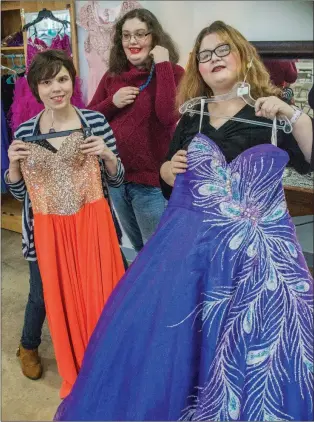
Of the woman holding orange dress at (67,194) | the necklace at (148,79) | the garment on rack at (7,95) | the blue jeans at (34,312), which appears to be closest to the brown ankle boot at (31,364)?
the blue jeans at (34,312)

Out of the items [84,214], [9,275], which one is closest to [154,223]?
[84,214]

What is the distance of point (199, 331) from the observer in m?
0.86

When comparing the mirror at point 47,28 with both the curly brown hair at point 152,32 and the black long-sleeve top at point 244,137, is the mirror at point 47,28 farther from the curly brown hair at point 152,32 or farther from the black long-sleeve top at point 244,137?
the black long-sleeve top at point 244,137

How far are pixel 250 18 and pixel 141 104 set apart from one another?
0.36 meters

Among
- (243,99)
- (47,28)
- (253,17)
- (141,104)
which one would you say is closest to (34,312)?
(141,104)

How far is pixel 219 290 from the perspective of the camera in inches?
32.8

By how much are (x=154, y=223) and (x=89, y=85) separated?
0.49 meters

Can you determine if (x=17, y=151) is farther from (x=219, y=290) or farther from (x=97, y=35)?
(x=219, y=290)

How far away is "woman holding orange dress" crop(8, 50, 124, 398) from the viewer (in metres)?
1.11

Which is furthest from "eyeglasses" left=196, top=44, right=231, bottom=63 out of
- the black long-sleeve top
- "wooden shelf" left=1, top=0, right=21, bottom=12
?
"wooden shelf" left=1, top=0, right=21, bottom=12

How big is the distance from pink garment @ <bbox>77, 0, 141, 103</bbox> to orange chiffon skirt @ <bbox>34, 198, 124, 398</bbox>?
417 millimetres

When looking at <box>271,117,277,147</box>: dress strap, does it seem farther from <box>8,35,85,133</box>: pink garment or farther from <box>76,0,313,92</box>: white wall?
<box>8,35,85,133</box>: pink garment

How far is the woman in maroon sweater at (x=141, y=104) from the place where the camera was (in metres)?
1.09

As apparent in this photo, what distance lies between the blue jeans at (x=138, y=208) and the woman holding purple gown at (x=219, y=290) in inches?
11.7
